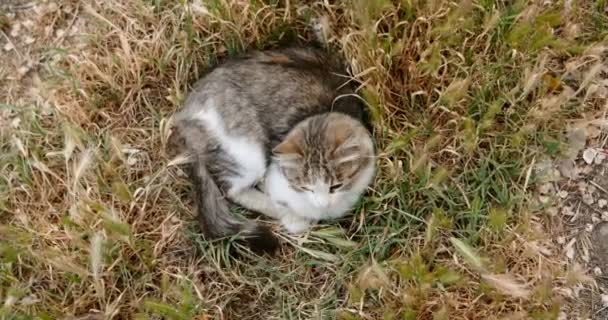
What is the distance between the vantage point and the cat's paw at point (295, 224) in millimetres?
3510

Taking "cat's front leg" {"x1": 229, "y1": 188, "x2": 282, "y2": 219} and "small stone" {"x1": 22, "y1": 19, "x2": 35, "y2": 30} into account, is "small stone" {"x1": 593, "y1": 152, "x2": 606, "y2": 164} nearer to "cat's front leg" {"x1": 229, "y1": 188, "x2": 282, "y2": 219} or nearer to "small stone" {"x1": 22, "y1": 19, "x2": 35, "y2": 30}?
"cat's front leg" {"x1": 229, "y1": 188, "x2": 282, "y2": 219}

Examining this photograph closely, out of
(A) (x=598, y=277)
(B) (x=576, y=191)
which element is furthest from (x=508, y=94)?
(A) (x=598, y=277)

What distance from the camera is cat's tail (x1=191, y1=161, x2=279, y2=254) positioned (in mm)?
3355

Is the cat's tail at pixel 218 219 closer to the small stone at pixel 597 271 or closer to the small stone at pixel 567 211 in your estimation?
the small stone at pixel 567 211

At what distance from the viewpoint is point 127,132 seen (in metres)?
3.73

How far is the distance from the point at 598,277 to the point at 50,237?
8.56 ft

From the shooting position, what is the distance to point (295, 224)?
139 inches

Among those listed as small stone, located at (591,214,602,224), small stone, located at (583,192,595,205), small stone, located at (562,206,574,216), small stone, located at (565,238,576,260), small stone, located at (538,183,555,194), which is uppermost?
small stone, located at (538,183,555,194)

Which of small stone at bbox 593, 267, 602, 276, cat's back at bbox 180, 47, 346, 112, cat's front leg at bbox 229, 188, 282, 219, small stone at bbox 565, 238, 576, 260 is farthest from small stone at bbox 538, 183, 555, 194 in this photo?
cat's front leg at bbox 229, 188, 282, 219

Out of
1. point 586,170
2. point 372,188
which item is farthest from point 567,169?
point 372,188

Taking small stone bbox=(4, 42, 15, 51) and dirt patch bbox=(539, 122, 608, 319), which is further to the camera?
small stone bbox=(4, 42, 15, 51)

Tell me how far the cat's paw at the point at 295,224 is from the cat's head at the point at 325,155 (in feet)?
0.71

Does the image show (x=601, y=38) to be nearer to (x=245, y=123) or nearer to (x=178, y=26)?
(x=245, y=123)

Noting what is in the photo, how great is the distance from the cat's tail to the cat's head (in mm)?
307
